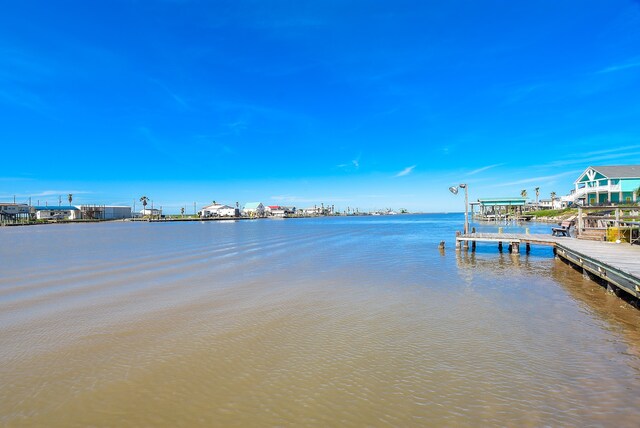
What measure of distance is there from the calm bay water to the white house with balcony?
2087 inches

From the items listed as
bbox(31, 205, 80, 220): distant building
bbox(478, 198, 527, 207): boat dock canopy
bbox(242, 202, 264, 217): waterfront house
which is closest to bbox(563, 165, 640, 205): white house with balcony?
bbox(478, 198, 527, 207): boat dock canopy

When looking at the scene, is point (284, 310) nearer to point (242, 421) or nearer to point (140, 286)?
point (242, 421)

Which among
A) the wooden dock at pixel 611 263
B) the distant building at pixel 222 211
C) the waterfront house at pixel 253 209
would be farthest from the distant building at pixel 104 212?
the wooden dock at pixel 611 263

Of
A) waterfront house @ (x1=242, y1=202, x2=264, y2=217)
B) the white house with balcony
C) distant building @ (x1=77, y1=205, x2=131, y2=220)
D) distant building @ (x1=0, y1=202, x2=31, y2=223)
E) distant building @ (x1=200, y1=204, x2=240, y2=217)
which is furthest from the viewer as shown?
waterfront house @ (x1=242, y1=202, x2=264, y2=217)

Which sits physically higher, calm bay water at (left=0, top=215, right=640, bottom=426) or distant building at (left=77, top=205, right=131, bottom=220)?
distant building at (left=77, top=205, right=131, bottom=220)

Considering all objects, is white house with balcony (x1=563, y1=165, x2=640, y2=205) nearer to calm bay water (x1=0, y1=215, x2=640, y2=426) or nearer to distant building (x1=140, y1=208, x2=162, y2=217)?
calm bay water (x1=0, y1=215, x2=640, y2=426)

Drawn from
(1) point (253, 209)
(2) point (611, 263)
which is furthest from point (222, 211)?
(2) point (611, 263)

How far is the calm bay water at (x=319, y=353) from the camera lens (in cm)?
575

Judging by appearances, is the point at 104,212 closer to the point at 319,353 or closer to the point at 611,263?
the point at 319,353

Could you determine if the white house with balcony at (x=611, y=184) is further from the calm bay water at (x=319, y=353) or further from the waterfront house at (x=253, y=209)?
the waterfront house at (x=253, y=209)

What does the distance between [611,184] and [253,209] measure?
528 ft

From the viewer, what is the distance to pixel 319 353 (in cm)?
817

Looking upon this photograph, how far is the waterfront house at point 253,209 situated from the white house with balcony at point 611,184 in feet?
506

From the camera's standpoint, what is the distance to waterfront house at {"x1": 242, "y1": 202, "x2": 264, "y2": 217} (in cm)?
18850
